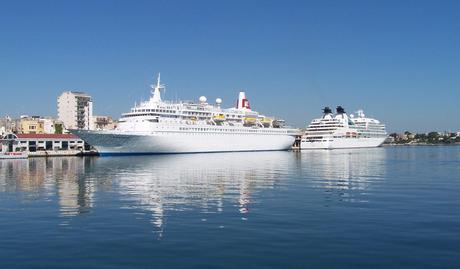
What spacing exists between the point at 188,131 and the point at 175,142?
4398 millimetres

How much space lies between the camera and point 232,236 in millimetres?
13992

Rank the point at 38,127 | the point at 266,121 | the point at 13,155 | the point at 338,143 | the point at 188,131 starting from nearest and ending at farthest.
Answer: the point at 13,155, the point at 188,131, the point at 266,121, the point at 38,127, the point at 338,143

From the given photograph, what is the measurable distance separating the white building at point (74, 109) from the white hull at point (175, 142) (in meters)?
67.9

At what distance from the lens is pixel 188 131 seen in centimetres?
8819

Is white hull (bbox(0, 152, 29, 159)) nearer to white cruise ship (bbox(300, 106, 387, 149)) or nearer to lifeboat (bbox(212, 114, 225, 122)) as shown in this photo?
lifeboat (bbox(212, 114, 225, 122))

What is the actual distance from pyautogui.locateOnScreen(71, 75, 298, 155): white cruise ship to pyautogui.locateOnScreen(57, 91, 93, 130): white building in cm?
6060

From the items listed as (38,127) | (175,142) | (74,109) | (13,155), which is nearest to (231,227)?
(13,155)

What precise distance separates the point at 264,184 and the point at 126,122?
193 ft

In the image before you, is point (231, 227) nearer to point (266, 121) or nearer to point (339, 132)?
point (266, 121)

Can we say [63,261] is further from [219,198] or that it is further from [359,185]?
[359,185]

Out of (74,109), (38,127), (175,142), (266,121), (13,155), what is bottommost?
(13,155)

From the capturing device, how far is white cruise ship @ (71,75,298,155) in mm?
77562

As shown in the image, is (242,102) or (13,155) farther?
(242,102)

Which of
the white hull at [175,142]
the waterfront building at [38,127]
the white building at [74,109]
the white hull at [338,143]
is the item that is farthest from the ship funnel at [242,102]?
the white building at [74,109]
